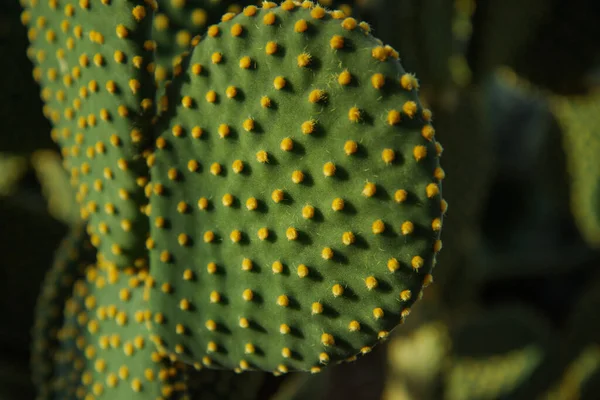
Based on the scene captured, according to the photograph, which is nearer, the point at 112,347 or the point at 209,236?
the point at 209,236

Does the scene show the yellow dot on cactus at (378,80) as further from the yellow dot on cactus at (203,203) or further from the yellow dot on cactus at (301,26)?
the yellow dot on cactus at (203,203)

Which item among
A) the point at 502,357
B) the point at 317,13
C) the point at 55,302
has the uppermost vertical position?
the point at 317,13

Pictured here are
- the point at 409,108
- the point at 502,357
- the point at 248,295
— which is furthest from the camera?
the point at 502,357

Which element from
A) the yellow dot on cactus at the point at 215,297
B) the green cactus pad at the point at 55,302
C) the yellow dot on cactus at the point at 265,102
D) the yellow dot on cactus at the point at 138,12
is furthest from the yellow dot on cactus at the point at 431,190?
the green cactus pad at the point at 55,302

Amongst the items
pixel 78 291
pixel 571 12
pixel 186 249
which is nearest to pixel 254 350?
pixel 186 249

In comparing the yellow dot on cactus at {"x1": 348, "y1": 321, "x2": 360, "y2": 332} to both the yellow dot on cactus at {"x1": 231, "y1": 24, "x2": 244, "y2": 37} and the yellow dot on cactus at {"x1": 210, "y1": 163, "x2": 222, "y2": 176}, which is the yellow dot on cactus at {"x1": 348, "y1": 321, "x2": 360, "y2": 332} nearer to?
the yellow dot on cactus at {"x1": 210, "y1": 163, "x2": 222, "y2": 176}

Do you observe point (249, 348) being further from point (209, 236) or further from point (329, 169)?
point (329, 169)

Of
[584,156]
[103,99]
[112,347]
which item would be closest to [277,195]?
[103,99]
